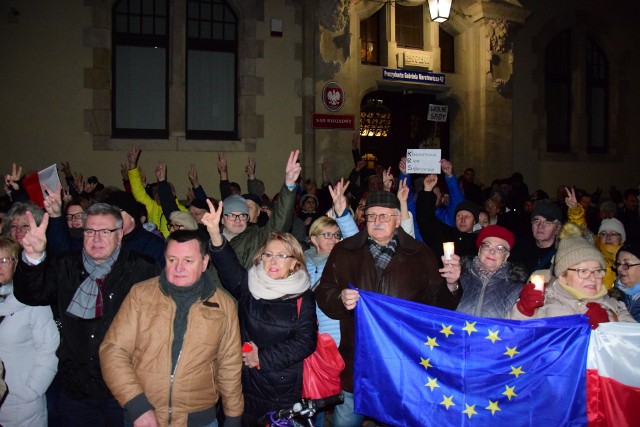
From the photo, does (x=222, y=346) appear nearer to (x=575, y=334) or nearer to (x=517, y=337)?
(x=517, y=337)

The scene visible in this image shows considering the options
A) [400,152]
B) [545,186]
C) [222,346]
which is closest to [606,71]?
[545,186]

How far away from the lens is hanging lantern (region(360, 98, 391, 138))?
13641 millimetres

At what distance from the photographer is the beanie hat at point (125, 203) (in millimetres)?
4367

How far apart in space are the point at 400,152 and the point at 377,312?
35.2 feet

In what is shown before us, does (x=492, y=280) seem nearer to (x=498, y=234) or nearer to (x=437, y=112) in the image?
(x=498, y=234)

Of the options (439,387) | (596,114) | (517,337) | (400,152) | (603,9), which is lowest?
(439,387)

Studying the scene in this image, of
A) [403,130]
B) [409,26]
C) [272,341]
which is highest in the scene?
[409,26]

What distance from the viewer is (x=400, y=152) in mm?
14078

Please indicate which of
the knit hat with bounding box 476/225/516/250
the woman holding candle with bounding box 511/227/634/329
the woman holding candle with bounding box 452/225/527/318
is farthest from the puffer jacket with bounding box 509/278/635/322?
the knit hat with bounding box 476/225/516/250

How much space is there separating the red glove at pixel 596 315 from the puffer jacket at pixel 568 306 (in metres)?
0.09

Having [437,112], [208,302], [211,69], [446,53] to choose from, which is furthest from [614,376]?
[446,53]

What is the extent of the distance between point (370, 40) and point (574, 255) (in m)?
10.4

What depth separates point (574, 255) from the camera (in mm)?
3426

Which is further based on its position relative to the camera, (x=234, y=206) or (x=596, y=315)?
(x=234, y=206)
